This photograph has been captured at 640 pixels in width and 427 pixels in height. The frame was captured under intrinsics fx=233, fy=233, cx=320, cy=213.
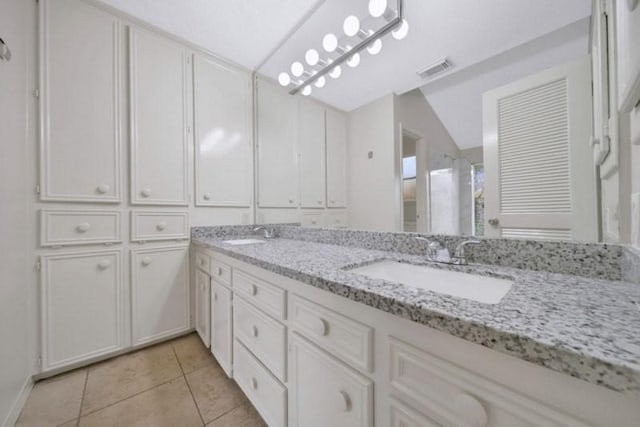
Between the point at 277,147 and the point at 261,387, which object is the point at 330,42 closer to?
the point at 277,147

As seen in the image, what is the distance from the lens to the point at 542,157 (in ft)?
2.50

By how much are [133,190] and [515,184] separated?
2129mm

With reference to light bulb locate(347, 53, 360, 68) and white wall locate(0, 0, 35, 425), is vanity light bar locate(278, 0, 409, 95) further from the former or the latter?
white wall locate(0, 0, 35, 425)

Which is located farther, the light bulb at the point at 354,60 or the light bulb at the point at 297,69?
the light bulb at the point at 297,69

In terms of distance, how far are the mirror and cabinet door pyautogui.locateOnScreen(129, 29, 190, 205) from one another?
4.54 ft

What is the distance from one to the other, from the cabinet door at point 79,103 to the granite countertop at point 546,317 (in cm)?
163

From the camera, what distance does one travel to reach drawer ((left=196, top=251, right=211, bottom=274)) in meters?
1.62

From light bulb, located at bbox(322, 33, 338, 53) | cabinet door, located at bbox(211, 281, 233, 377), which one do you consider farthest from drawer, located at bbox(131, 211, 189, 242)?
light bulb, located at bbox(322, 33, 338, 53)

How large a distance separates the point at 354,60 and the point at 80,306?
2.30 meters

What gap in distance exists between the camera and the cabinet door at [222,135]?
1913 millimetres

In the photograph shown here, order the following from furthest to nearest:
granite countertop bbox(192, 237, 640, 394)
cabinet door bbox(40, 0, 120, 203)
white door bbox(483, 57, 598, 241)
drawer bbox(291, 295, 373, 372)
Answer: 1. cabinet door bbox(40, 0, 120, 203)
2. white door bbox(483, 57, 598, 241)
3. drawer bbox(291, 295, 373, 372)
4. granite countertop bbox(192, 237, 640, 394)

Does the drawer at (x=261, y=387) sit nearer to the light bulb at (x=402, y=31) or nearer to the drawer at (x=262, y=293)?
the drawer at (x=262, y=293)

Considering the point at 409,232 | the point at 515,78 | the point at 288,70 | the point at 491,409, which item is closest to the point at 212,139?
the point at 288,70

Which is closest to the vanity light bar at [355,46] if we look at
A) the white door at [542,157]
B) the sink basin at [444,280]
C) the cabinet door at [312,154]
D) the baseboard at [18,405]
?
the cabinet door at [312,154]
